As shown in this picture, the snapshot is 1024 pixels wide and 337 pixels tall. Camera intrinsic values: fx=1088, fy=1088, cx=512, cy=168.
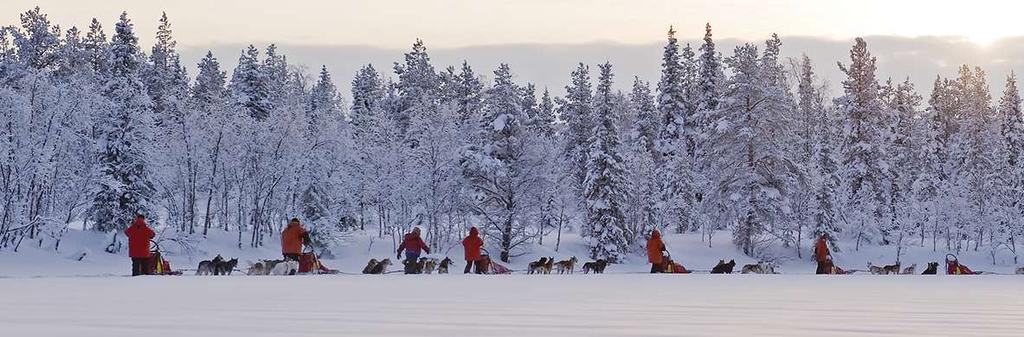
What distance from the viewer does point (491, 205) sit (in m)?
51.8

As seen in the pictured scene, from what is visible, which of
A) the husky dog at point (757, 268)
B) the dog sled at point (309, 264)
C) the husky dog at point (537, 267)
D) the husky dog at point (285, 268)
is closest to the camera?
the husky dog at point (285, 268)

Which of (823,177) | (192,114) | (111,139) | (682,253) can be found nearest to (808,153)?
(823,177)

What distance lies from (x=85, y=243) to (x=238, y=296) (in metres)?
34.7

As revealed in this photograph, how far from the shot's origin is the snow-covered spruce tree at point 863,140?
58938 mm

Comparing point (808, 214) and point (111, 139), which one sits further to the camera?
point (808, 214)

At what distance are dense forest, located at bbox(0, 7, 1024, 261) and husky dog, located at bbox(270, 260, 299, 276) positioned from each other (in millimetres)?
17312

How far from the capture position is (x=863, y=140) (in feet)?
197

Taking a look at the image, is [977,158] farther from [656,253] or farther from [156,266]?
[156,266]

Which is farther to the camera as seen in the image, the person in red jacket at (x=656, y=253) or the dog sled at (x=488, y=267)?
the person in red jacket at (x=656, y=253)

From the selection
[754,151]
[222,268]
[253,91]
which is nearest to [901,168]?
[754,151]

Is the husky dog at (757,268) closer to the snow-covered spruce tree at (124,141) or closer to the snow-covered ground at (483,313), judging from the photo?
the snow-covered ground at (483,313)

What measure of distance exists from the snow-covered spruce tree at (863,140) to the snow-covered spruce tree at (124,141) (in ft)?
117

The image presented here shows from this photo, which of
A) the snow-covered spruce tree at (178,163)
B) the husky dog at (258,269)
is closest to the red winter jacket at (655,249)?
the husky dog at (258,269)

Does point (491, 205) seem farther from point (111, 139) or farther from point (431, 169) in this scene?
point (111, 139)
